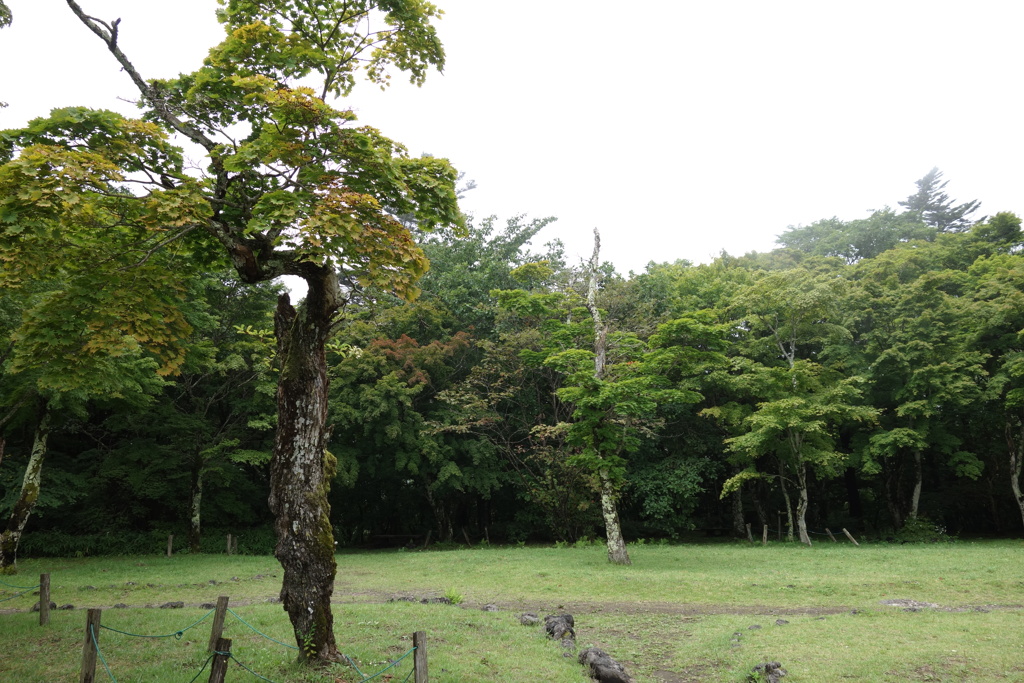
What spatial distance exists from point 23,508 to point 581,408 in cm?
1533

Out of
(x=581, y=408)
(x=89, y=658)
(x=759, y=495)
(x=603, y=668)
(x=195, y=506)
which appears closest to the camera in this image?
(x=89, y=658)

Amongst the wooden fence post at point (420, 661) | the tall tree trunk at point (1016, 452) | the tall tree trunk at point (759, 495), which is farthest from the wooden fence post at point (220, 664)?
the tall tree trunk at point (1016, 452)

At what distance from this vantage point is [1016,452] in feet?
74.8

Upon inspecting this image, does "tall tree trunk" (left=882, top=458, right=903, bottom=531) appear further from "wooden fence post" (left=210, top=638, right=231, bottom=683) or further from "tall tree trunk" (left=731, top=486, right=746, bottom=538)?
"wooden fence post" (left=210, top=638, right=231, bottom=683)

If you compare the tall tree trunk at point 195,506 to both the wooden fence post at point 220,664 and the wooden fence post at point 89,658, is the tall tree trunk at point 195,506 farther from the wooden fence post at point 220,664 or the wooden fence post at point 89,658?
the wooden fence post at point 220,664

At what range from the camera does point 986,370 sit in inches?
884

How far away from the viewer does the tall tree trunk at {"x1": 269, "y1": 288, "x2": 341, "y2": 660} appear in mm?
6664

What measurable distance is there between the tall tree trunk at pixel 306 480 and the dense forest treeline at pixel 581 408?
35.2 ft

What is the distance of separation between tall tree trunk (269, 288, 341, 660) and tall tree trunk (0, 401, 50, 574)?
44.9ft

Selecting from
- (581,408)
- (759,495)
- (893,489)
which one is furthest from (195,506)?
(893,489)

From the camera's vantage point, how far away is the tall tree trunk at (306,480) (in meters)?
6.66

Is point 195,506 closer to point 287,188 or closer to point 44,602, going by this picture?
point 44,602

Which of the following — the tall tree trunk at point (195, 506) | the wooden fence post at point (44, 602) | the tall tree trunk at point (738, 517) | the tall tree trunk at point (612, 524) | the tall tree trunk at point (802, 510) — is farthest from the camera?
the tall tree trunk at point (738, 517)

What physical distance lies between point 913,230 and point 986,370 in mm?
12263
